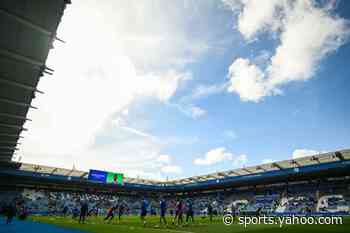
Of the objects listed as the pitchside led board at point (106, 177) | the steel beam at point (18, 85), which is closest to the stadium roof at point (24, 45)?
the steel beam at point (18, 85)

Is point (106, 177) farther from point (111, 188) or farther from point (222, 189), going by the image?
point (222, 189)

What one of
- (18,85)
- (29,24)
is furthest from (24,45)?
(18,85)

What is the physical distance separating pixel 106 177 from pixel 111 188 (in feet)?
32.8

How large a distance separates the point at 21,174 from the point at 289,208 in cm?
5200

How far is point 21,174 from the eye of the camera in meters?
55.7

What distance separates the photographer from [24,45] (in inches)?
450

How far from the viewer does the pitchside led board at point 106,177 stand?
207 feet

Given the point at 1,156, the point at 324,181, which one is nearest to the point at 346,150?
the point at 324,181

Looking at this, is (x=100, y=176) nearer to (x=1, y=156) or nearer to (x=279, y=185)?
(x=1, y=156)

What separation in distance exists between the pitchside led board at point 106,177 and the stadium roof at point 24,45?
48.7 meters

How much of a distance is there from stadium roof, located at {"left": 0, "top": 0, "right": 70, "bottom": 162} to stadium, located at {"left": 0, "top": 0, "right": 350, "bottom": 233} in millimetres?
34

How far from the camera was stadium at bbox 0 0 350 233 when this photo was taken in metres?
11.4

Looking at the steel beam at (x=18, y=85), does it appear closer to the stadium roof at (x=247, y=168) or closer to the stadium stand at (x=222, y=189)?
the stadium stand at (x=222, y=189)

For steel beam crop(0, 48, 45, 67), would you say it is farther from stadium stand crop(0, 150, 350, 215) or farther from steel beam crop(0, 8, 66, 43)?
stadium stand crop(0, 150, 350, 215)
